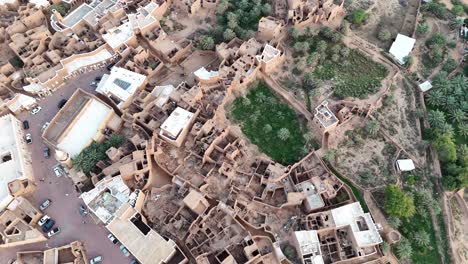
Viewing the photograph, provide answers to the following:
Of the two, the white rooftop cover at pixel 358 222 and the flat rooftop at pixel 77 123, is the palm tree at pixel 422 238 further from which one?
the flat rooftop at pixel 77 123

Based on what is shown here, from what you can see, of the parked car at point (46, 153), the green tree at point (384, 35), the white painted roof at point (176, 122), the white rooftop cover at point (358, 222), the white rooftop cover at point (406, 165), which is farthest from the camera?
the green tree at point (384, 35)

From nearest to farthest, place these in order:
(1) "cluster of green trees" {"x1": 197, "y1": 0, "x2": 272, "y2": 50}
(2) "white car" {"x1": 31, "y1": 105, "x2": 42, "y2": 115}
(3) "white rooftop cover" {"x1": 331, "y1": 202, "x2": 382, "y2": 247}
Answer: (3) "white rooftop cover" {"x1": 331, "y1": 202, "x2": 382, "y2": 247}, (2) "white car" {"x1": 31, "y1": 105, "x2": 42, "y2": 115}, (1) "cluster of green trees" {"x1": 197, "y1": 0, "x2": 272, "y2": 50}

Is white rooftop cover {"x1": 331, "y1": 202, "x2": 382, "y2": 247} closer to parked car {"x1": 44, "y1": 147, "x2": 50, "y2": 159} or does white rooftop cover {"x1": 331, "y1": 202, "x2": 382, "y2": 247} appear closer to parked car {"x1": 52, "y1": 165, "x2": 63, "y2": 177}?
parked car {"x1": 52, "y1": 165, "x2": 63, "y2": 177}

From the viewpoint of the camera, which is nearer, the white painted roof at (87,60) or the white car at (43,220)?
the white car at (43,220)

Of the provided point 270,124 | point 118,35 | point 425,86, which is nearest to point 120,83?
point 118,35

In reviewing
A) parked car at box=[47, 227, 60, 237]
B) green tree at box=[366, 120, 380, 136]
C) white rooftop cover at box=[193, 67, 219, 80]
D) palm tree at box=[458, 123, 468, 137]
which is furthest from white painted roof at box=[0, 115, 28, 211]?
palm tree at box=[458, 123, 468, 137]

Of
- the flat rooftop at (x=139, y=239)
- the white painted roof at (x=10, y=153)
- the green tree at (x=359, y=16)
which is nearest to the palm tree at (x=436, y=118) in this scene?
the green tree at (x=359, y=16)
